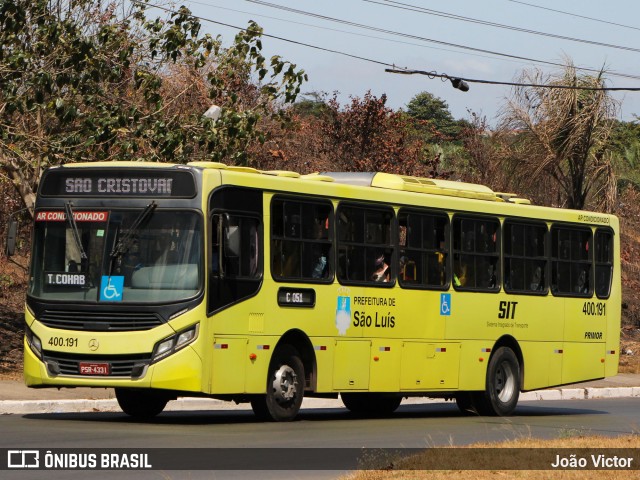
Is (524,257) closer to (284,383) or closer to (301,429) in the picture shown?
(284,383)

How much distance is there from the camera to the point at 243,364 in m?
16.8

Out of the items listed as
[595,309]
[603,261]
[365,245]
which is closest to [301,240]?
[365,245]

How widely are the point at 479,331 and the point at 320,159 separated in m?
17.5

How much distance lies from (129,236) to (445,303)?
5.79 m

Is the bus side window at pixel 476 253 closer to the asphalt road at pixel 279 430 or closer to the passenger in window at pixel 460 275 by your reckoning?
the passenger in window at pixel 460 275

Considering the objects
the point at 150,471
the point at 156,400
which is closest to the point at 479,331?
the point at 156,400

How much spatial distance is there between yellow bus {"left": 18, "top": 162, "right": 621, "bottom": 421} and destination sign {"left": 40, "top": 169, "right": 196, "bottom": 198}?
0.02 meters

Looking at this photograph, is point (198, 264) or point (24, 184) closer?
point (198, 264)

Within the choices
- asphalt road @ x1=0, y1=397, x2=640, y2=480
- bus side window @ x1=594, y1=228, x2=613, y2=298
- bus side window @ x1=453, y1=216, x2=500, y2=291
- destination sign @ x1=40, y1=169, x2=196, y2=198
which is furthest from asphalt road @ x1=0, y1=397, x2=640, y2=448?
destination sign @ x1=40, y1=169, x2=196, y2=198

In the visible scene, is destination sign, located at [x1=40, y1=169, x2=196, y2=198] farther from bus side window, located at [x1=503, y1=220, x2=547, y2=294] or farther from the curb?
bus side window, located at [x1=503, y1=220, x2=547, y2=294]

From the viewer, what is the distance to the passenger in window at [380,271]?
1933cm

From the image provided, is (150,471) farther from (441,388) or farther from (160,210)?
(441,388)

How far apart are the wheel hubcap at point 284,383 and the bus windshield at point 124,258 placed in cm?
184

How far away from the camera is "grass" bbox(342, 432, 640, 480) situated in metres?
11.1
